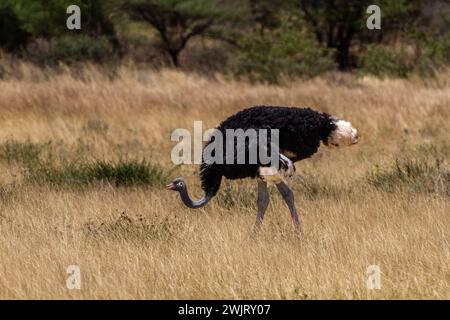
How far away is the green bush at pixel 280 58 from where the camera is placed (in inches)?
862

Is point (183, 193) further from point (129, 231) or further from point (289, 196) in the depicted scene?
point (289, 196)

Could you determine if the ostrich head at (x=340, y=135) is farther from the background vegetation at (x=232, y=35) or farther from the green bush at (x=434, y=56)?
the green bush at (x=434, y=56)

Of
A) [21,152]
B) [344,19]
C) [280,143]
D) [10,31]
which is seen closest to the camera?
[280,143]

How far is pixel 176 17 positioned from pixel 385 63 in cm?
894

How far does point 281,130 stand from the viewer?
7543mm

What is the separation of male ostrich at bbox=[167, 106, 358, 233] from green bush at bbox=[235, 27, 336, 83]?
13.2 m

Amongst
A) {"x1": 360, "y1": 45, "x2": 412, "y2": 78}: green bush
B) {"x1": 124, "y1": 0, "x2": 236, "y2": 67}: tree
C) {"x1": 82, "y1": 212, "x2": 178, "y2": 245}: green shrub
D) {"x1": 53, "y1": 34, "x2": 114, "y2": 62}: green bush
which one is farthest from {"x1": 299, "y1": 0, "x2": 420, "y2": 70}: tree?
{"x1": 82, "y1": 212, "x2": 178, "y2": 245}: green shrub

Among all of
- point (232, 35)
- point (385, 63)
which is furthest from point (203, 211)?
point (232, 35)

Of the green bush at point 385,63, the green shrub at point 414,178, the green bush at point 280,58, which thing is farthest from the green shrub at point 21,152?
the green bush at point 385,63

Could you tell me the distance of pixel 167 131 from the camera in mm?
14164

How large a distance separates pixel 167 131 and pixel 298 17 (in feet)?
51.7

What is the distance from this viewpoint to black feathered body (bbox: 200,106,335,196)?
7473 mm

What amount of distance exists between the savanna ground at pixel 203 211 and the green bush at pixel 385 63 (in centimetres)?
818

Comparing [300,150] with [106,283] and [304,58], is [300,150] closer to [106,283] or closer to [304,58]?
[106,283]
